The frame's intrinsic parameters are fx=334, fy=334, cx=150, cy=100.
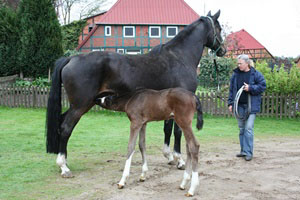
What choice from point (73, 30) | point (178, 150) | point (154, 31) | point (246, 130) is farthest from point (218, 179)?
point (73, 30)

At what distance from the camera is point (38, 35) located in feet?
67.5

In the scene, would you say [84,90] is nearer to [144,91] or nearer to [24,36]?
[144,91]

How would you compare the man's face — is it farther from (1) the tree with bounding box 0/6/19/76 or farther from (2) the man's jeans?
(1) the tree with bounding box 0/6/19/76

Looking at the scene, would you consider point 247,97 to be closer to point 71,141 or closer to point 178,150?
point 178,150

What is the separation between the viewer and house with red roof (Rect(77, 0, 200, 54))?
38375mm

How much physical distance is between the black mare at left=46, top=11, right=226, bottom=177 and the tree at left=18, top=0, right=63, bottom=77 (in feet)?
49.7

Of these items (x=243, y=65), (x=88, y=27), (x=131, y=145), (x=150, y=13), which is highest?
(x=150, y=13)

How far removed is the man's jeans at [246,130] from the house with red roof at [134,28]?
1241 inches

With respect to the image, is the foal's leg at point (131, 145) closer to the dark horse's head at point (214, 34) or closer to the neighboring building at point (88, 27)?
the dark horse's head at point (214, 34)

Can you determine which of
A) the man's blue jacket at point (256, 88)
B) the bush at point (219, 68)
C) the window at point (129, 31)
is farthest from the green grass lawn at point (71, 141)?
the window at point (129, 31)

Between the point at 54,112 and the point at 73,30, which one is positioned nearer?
the point at 54,112

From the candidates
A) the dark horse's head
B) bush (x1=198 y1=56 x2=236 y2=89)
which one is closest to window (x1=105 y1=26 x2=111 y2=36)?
bush (x1=198 y1=56 x2=236 y2=89)

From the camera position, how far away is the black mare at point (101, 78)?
601 cm

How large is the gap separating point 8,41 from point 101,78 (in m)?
17.7
